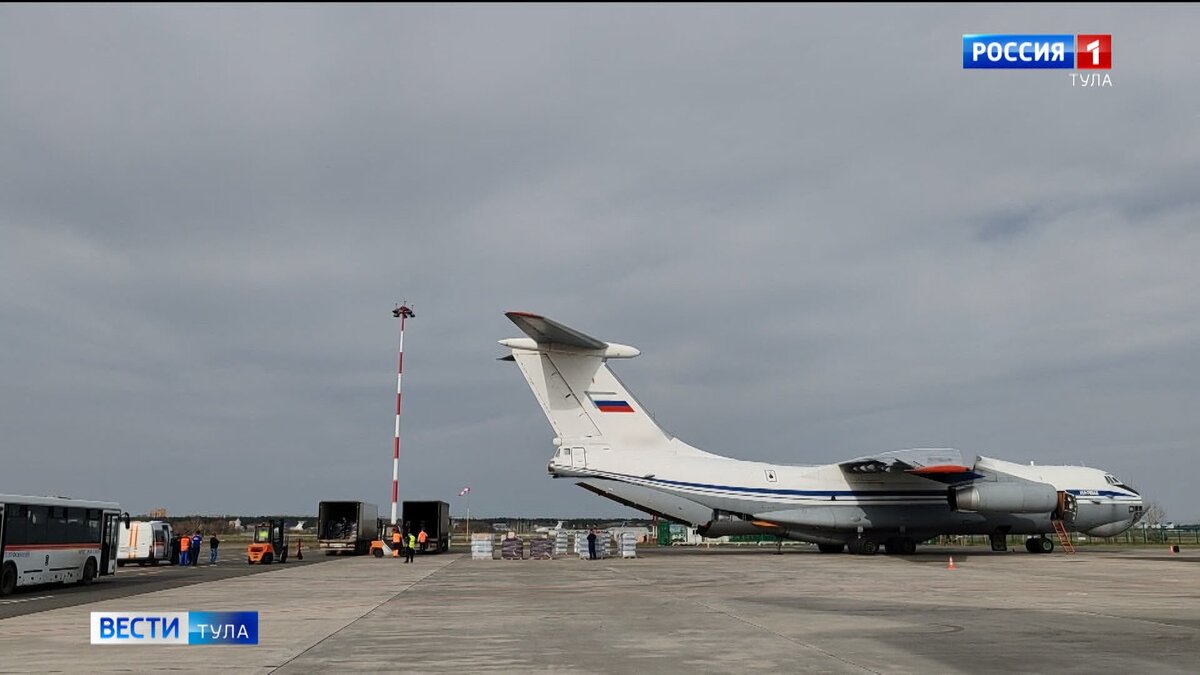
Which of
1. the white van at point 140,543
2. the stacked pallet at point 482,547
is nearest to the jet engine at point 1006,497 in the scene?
the stacked pallet at point 482,547

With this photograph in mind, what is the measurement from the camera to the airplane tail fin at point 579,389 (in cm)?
3484

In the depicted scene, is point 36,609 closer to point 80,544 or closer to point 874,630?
point 80,544

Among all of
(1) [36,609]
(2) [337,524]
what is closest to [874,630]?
(1) [36,609]

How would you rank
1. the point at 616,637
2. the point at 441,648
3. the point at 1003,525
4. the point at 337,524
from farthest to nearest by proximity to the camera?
1. the point at 337,524
2. the point at 1003,525
3. the point at 616,637
4. the point at 441,648

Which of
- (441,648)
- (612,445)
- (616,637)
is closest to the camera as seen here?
(441,648)

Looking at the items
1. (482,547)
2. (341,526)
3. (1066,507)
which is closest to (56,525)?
(482,547)

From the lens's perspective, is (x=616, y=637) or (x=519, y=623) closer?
(x=616, y=637)

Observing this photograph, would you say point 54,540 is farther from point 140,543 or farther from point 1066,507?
point 1066,507

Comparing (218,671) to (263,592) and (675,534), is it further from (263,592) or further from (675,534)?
(675,534)

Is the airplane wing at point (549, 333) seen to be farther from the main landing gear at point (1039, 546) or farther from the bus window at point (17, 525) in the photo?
the main landing gear at point (1039, 546)

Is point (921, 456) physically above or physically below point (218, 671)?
above

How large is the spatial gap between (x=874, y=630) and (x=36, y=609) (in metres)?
16.0

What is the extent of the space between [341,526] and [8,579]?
2547 centimetres

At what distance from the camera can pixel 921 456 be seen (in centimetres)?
3509
